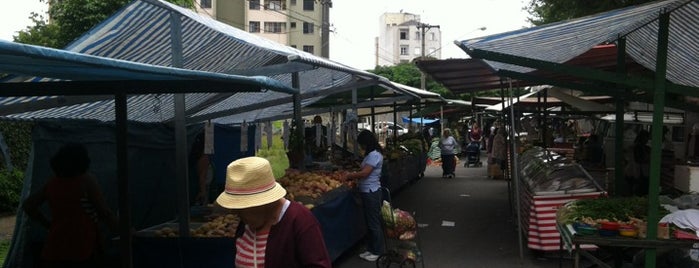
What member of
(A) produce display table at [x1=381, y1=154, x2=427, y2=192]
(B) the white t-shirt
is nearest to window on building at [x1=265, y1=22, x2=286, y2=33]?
(A) produce display table at [x1=381, y1=154, x2=427, y2=192]

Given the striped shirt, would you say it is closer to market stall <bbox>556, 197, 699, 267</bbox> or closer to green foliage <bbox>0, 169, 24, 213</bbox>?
Result: market stall <bbox>556, 197, 699, 267</bbox>

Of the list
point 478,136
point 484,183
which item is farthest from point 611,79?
point 478,136

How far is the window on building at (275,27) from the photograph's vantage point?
68.6 metres

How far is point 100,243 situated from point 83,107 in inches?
121

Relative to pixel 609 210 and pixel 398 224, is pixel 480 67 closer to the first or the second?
pixel 398 224

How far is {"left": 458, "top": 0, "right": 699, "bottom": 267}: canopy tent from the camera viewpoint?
5.07m

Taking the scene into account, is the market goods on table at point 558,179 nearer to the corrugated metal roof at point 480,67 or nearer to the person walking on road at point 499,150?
the corrugated metal roof at point 480,67

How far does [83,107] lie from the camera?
7.67m

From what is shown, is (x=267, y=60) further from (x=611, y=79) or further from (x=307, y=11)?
(x=307, y=11)

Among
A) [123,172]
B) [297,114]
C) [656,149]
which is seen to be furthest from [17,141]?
[656,149]

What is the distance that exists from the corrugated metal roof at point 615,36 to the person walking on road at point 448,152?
12344 millimetres

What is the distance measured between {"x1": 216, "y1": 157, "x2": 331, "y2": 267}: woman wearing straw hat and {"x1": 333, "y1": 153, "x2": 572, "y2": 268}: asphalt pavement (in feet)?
14.4

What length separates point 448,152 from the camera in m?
20.8

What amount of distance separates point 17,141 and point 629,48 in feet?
39.9
